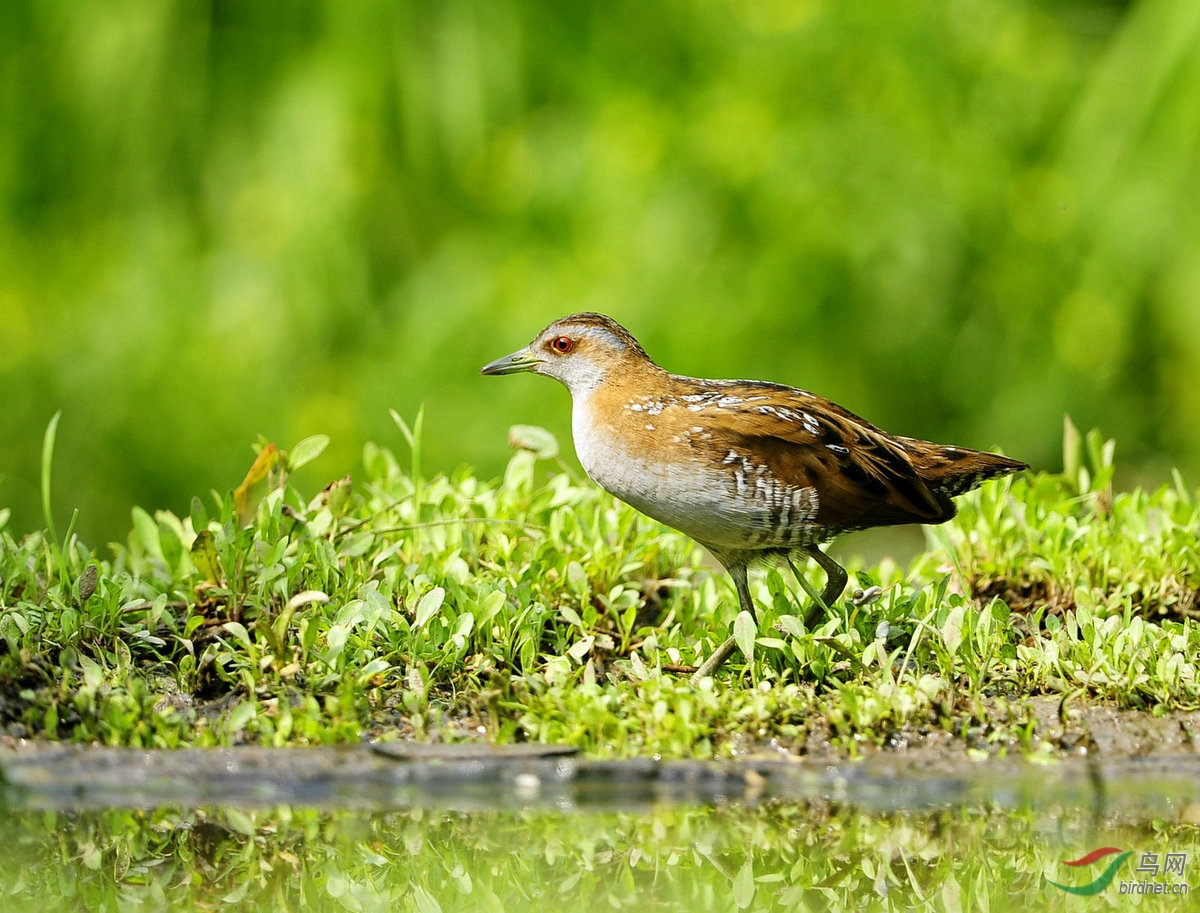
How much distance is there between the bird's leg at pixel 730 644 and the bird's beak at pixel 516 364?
3.26 feet

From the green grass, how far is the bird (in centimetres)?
22

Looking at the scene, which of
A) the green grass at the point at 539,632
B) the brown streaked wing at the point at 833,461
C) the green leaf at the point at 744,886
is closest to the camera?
the green leaf at the point at 744,886

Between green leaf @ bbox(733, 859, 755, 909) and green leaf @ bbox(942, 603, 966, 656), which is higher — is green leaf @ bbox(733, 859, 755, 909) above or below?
below

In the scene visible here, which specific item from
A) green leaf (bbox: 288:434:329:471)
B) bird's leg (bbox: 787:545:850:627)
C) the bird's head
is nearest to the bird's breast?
bird's leg (bbox: 787:545:850:627)

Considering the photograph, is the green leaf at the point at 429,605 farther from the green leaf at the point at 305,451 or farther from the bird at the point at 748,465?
the green leaf at the point at 305,451

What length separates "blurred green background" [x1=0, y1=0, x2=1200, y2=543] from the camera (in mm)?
8227

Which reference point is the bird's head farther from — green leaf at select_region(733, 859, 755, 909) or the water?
green leaf at select_region(733, 859, 755, 909)

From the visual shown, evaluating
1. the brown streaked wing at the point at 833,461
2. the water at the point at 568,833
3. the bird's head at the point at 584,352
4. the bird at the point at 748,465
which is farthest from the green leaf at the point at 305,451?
the water at the point at 568,833

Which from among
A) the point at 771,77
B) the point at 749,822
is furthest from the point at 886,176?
the point at 749,822

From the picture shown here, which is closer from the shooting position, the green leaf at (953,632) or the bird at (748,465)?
the green leaf at (953,632)

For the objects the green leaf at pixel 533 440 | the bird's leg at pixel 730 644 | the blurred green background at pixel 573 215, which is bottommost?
the bird's leg at pixel 730 644

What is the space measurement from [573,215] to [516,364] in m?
3.71

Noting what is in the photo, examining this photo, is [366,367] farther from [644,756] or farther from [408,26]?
[644,756]

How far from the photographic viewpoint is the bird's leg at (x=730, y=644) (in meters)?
3.96
